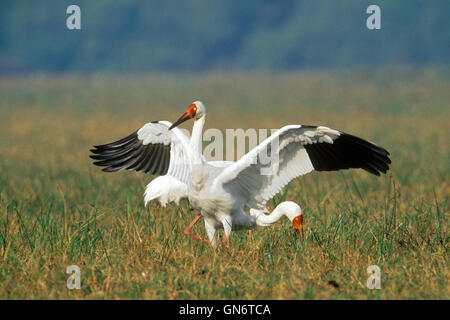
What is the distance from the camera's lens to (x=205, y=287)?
5105mm

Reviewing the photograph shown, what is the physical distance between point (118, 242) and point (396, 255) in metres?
2.41

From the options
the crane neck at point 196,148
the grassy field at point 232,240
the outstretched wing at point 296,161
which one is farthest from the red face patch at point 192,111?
the grassy field at point 232,240

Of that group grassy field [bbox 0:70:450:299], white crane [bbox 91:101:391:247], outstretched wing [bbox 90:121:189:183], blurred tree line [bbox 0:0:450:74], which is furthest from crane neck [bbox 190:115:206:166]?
blurred tree line [bbox 0:0:450:74]

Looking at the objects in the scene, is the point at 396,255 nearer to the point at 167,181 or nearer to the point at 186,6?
the point at 167,181

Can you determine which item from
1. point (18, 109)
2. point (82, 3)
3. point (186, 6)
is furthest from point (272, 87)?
point (82, 3)

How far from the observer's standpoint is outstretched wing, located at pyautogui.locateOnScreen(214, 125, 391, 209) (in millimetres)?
6238

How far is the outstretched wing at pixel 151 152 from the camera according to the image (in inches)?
271

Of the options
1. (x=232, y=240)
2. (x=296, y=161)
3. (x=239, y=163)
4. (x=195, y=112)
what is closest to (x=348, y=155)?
(x=296, y=161)

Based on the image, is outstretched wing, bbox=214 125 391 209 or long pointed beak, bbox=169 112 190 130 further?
long pointed beak, bbox=169 112 190 130

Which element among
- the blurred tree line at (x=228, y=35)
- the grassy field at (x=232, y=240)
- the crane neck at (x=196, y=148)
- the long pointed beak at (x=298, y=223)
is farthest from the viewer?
the blurred tree line at (x=228, y=35)

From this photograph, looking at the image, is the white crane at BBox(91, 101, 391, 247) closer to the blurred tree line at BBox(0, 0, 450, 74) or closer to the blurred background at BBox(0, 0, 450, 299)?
the blurred background at BBox(0, 0, 450, 299)

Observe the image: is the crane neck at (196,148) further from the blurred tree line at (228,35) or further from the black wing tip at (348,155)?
the blurred tree line at (228,35)

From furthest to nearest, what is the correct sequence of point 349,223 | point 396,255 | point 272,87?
point 272,87 < point 349,223 < point 396,255

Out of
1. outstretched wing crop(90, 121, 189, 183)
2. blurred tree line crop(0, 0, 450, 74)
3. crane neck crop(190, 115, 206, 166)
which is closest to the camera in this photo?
crane neck crop(190, 115, 206, 166)
